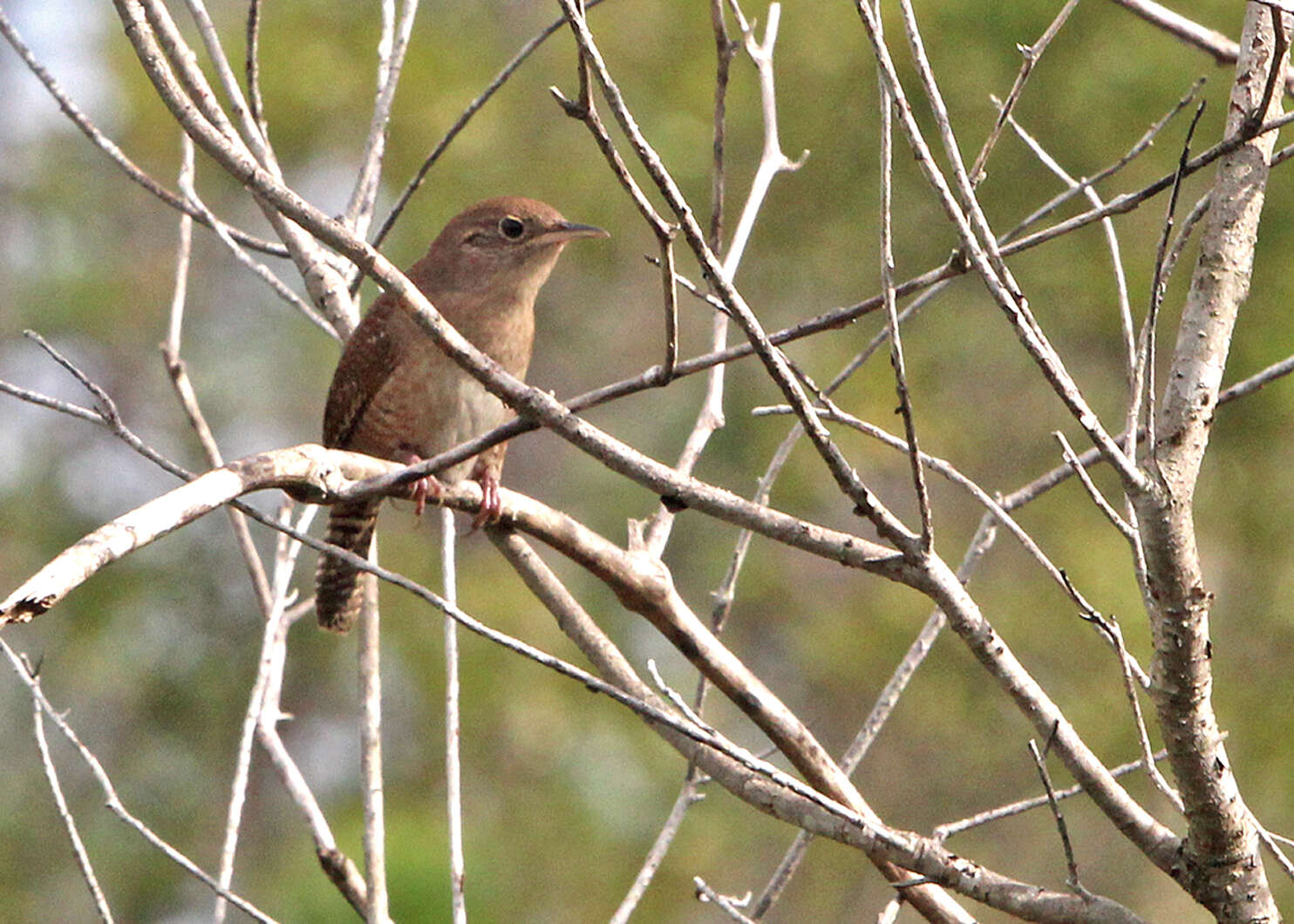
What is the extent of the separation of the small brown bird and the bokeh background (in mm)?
3252

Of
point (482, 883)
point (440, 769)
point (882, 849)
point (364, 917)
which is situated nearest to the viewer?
point (882, 849)

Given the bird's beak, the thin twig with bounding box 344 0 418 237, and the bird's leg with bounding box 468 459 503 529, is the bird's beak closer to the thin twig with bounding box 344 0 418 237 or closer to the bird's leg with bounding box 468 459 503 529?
the bird's leg with bounding box 468 459 503 529

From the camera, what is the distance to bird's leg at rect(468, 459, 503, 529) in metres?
2.99

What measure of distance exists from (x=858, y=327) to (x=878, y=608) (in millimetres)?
1784

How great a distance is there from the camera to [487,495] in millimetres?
3285

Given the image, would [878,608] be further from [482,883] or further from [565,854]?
[482,883]

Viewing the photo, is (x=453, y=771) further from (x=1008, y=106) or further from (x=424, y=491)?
(x=1008, y=106)

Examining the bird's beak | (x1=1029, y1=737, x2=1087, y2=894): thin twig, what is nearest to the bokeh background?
the bird's beak

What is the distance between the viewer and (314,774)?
11711mm

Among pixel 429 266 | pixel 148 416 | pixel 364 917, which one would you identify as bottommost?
pixel 364 917

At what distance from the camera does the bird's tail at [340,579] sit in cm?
452

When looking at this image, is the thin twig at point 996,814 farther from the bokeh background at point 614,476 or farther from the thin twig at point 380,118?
the bokeh background at point 614,476

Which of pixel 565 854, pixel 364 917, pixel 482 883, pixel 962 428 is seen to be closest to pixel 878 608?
pixel 962 428

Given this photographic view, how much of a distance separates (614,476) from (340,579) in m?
6.03
